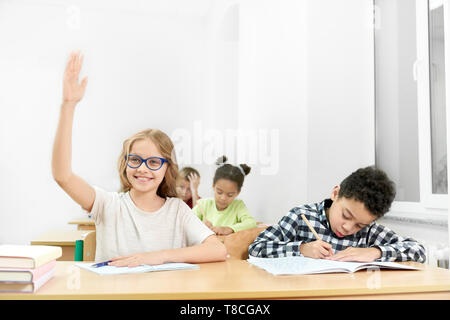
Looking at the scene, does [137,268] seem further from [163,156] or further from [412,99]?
[412,99]

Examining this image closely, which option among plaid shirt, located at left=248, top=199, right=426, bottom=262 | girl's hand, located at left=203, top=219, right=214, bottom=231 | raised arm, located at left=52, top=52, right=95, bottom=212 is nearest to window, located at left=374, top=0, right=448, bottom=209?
plaid shirt, located at left=248, top=199, right=426, bottom=262

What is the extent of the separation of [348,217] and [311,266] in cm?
30

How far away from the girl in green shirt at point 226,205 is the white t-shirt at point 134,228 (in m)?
0.63

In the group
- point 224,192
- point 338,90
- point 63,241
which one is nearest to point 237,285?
point 63,241

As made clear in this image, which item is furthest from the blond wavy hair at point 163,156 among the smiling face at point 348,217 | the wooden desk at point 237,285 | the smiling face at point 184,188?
the smiling face at point 184,188

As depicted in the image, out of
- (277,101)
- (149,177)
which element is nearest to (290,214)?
(149,177)

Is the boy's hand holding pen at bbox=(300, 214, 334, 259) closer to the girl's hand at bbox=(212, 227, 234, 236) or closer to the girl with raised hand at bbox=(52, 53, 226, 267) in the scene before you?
the girl with raised hand at bbox=(52, 53, 226, 267)

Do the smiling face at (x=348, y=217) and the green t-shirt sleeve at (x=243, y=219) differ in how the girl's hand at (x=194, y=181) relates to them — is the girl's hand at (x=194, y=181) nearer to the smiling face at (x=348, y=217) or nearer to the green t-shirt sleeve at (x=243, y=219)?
the green t-shirt sleeve at (x=243, y=219)

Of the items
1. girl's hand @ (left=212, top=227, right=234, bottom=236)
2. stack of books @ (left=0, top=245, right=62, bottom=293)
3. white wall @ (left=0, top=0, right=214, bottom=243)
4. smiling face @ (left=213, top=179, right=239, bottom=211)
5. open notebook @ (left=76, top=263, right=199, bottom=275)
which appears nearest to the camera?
stack of books @ (left=0, top=245, right=62, bottom=293)

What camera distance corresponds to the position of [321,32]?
1.97 metres

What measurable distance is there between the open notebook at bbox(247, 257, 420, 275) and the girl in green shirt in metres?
0.80

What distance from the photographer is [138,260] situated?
3.34 feet

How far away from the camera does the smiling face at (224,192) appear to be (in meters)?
2.00

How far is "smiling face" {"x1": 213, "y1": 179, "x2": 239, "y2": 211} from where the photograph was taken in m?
2.00
